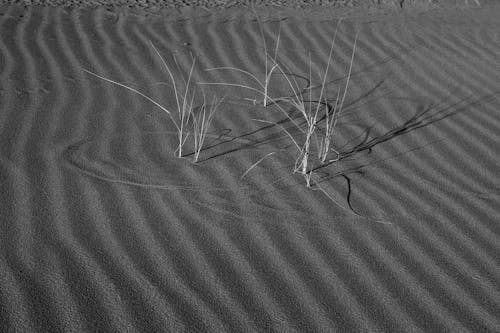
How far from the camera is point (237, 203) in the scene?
2982 mm

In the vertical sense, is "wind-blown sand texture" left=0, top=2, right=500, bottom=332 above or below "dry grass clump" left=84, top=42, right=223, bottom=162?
below

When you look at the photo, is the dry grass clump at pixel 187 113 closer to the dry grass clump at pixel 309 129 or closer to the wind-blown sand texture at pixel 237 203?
the wind-blown sand texture at pixel 237 203

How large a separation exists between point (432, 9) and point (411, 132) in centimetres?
297

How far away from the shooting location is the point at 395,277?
2.57m

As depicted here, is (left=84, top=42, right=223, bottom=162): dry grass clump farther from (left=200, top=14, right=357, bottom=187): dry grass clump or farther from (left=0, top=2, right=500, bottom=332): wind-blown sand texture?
(left=200, top=14, right=357, bottom=187): dry grass clump

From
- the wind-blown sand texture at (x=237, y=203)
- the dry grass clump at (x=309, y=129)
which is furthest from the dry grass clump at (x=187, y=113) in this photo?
the dry grass clump at (x=309, y=129)

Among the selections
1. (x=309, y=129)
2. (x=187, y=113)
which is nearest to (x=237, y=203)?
(x=309, y=129)

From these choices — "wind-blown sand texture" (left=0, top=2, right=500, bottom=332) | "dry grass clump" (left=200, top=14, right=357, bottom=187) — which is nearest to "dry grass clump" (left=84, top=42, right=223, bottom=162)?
"wind-blown sand texture" (left=0, top=2, right=500, bottom=332)

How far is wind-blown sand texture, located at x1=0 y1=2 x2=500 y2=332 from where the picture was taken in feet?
7.70

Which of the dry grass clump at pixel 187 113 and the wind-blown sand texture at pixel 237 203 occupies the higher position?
the dry grass clump at pixel 187 113

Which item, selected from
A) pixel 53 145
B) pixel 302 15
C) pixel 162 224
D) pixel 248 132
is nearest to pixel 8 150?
pixel 53 145

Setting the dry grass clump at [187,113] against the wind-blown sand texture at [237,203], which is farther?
the dry grass clump at [187,113]

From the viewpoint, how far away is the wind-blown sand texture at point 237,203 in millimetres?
2348

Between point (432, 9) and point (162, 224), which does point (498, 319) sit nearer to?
point (162, 224)
